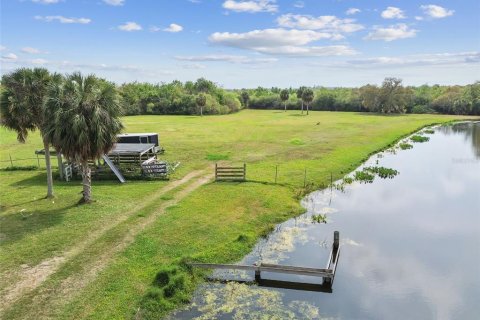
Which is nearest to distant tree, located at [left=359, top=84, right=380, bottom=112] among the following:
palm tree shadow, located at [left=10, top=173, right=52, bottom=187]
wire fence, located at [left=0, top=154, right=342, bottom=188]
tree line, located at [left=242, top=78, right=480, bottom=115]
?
tree line, located at [left=242, top=78, right=480, bottom=115]

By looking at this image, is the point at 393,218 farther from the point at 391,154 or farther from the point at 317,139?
the point at 317,139

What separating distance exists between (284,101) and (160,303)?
108 meters

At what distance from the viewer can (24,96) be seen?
71.4 feet

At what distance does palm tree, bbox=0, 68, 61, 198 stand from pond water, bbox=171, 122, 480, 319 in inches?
Answer: 590

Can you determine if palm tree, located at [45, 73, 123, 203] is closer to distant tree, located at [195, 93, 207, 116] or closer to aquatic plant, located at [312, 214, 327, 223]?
aquatic plant, located at [312, 214, 327, 223]

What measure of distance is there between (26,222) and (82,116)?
639 centimetres

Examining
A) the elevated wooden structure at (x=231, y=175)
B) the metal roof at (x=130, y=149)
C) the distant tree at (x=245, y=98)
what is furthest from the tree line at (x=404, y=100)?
the elevated wooden structure at (x=231, y=175)

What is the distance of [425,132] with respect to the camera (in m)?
64.1

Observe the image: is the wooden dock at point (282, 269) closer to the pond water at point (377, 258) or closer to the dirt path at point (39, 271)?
the pond water at point (377, 258)

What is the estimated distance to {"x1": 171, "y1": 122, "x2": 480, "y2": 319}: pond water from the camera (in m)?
13.7

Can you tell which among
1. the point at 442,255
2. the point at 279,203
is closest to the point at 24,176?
the point at 279,203

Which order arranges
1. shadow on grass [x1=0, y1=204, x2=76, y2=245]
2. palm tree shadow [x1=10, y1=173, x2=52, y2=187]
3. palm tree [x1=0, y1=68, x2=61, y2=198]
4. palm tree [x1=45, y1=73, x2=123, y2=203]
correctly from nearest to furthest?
shadow on grass [x1=0, y1=204, x2=76, y2=245]
palm tree [x1=45, y1=73, x2=123, y2=203]
palm tree [x1=0, y1=68, x2=61, y2=198]
palm tree shadow [x1=10, y1=173, x2=52, y2=187]

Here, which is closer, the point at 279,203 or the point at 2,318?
the point at 2,318

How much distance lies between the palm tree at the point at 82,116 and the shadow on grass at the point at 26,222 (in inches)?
130
